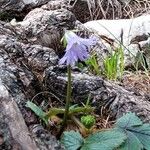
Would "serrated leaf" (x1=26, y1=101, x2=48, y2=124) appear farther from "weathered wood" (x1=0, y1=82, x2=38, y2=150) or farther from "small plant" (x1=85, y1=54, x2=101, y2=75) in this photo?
"small plant" (x1=85, y1=54, x2=101, y2=75)

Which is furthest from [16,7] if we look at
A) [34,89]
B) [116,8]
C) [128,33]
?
[34,89]

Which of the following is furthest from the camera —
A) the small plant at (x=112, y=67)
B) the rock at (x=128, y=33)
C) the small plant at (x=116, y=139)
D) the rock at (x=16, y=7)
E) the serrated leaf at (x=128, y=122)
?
the rock at (x=16, y=7)

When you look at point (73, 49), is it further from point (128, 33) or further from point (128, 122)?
point (128, 33)

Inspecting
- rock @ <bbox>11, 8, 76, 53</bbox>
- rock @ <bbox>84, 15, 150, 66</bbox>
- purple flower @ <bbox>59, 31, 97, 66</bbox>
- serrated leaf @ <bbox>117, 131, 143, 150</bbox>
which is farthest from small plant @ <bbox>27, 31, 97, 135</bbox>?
rock @ <bbox>84, 15, 150, 66</bbox>

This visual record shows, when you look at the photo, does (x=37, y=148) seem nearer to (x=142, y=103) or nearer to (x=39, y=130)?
(x=39, y=130)

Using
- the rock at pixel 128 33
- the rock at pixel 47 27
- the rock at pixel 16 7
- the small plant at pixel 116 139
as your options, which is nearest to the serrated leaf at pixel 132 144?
the small plant at pixel 116 139

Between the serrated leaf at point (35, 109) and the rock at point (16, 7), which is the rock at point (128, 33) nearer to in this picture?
the rock at point (16, 7)
